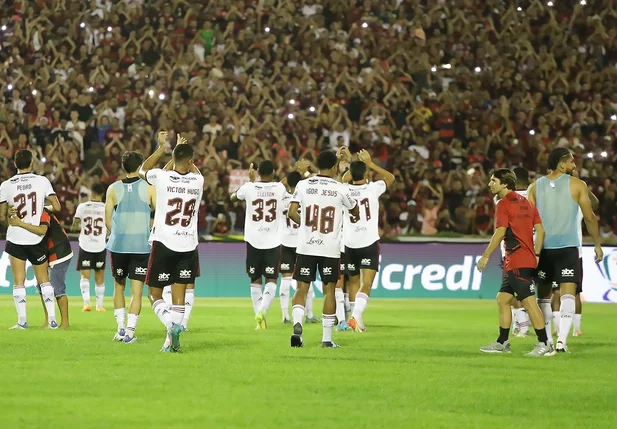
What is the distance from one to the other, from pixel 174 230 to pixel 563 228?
5.00m

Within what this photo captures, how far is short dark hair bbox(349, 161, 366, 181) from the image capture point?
53.3 feet

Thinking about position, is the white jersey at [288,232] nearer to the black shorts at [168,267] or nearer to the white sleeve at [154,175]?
the black shorts at [168,267]

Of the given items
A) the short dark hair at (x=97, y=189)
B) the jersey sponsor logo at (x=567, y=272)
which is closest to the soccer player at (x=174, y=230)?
the jersey sponsor logo at (x=567, y=272)

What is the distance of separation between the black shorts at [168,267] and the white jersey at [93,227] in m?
9.61

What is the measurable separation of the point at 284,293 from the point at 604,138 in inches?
597

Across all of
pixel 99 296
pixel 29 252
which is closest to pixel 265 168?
pixel 29 252

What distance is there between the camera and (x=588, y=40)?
3441 cm

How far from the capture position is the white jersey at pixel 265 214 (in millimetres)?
18438

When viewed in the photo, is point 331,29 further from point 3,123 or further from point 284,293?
point 284,293

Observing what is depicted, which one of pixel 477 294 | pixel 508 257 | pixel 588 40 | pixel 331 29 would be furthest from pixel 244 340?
pixel 588 40

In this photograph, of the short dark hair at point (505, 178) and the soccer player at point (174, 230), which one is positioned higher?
the short dark hair at point (505, 178)

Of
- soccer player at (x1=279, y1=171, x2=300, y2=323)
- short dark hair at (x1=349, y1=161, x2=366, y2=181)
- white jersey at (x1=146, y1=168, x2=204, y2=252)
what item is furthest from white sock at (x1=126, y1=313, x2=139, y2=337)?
soccer player at (x1=279, y1=171, x2=300, y2=323)

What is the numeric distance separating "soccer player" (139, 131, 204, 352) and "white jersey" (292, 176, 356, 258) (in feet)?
5.00

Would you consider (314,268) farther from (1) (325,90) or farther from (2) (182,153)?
(1) (325,90)
